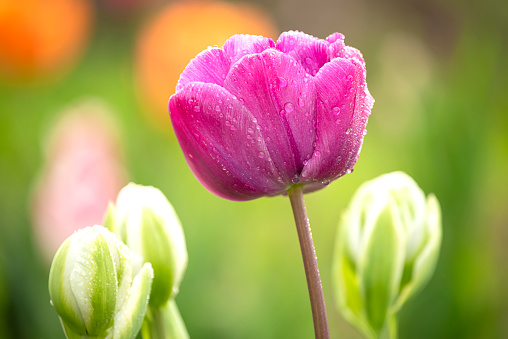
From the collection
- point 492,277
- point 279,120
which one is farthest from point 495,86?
point 279,120

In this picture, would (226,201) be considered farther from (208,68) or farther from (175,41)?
(208,68)

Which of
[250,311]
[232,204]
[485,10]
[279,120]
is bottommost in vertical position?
[250,311]

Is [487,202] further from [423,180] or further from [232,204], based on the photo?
[232,204]

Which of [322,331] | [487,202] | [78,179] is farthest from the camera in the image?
[487,202]

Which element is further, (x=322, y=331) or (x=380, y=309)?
(x=380, y=309)

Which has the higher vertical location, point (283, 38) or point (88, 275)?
point (283, 38)

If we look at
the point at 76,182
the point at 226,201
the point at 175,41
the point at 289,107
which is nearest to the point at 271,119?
the point at 289,107

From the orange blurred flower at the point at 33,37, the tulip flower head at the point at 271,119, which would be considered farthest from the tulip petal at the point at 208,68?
the orange blurred flower at the point at 33,37
